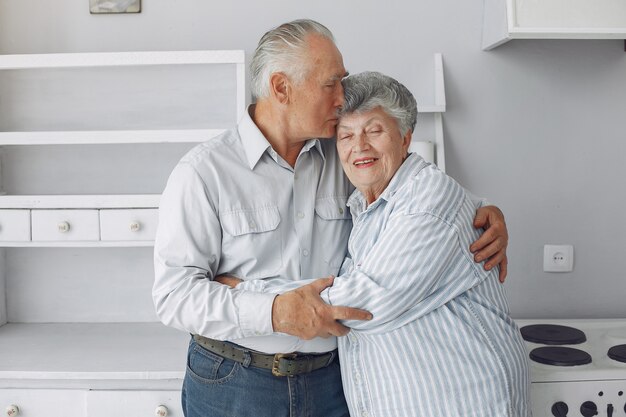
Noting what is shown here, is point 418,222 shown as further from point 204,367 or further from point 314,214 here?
point 204,367

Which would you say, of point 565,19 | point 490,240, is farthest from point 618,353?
point 565,19

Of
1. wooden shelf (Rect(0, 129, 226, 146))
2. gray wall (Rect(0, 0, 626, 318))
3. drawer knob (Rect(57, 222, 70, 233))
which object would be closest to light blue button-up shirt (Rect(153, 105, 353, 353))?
wooden shelf (Rect(0, 129, 226, 146))

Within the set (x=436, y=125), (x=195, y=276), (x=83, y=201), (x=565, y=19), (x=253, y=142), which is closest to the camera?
(x=195, y=276)

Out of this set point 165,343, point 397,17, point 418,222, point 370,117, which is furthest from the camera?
point 397,17

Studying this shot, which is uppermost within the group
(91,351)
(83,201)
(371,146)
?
(371,146)

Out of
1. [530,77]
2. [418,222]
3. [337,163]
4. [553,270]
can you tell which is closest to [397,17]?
[530,77]

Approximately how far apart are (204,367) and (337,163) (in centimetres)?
57

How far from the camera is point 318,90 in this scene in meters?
1.56

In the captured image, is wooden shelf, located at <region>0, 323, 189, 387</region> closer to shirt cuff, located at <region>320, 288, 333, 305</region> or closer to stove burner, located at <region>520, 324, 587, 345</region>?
shirt cuff, located at <region>320, 288, 333, 305</region>

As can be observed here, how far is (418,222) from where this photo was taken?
1405 millimetres

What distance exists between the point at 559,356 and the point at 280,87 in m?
1.05

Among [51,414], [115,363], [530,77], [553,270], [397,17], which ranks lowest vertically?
[51,414]

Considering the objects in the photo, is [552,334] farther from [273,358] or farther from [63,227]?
[63,227]

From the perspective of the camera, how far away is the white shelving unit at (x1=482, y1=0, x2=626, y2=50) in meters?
2.06
